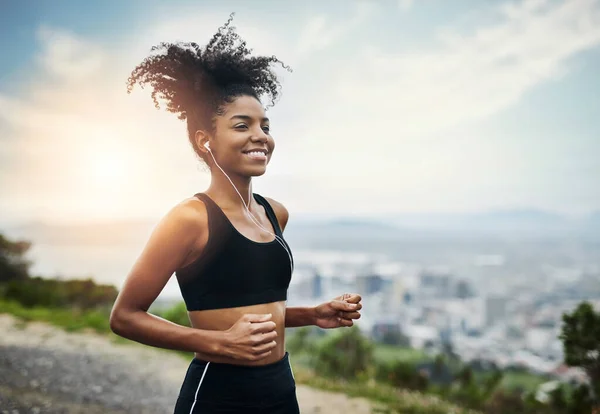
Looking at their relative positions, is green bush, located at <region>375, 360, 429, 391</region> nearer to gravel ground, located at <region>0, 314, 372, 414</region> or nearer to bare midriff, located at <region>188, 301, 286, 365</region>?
gravel ground, located at <region>0, 314, 372, 414</region>

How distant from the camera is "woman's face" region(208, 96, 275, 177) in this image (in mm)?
1534

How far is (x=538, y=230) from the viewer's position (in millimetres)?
13406

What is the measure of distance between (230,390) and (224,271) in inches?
12.1

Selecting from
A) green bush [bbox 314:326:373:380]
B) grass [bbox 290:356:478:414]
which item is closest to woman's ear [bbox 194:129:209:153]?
grass [bbox 290:356:478:414]

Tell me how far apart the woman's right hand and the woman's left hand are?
37 centimetres

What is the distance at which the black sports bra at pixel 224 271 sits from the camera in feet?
4.60

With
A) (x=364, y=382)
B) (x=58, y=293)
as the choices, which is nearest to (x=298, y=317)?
(x=364, y=382)

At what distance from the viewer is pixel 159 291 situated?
1.38 meters

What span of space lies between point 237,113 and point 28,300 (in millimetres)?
6271

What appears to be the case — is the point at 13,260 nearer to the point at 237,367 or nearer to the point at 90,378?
the point at 90,378

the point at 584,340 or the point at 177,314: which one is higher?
the point at 177,314

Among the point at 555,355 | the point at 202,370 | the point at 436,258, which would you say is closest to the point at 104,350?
the point at 202,370

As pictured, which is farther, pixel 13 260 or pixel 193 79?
pixel 13 260

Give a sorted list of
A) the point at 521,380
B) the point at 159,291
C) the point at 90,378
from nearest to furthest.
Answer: the point at 159,291 → the point at 90,378 → the point at 521,380
